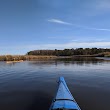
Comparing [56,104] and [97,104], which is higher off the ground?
[56,104]

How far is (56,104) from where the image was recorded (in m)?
8.59

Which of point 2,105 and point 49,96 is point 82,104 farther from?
point 2,105

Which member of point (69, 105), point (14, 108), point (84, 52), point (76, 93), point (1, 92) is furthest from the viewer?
point (84, 52)

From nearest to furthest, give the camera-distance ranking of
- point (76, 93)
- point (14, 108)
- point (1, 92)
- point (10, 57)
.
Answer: point (14, 108) < point (76, 93) < point (1, 92) < point (10, 57)

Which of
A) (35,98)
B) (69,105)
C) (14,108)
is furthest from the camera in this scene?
(35,98)

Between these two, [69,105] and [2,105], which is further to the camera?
[2,105]

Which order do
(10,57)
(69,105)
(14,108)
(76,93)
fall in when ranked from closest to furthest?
(69,105)
(14,108)
(76,93)
(10,57)

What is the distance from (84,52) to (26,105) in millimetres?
173328

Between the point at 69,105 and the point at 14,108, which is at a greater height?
the point at 69,105

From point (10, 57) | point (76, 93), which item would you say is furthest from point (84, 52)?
point (76, 93)

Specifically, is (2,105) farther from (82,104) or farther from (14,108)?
(82,104)

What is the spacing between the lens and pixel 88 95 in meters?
14.3

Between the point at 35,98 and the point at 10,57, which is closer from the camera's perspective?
the point at 35,98

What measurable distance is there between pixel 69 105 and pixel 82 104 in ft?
12.9
